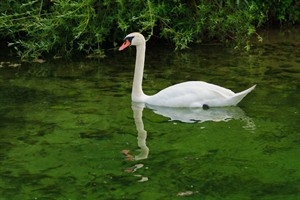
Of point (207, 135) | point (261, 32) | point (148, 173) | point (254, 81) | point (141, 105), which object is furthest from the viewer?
point (261, 32)

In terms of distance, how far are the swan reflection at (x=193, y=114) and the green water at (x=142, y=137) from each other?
0.5 inches

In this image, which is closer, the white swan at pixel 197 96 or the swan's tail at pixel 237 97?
the swan's tail at pixel 237 97

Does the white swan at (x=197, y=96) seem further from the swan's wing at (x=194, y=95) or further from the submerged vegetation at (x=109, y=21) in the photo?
the submerged vegetation at (x=109, y=21)

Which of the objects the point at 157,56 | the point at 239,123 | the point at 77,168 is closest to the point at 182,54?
the point at 157,56

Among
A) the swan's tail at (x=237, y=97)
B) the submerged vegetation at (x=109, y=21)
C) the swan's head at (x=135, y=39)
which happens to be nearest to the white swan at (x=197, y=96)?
the swan's tail at (x=237, y=97)

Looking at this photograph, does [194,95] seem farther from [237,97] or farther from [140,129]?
[140,129]

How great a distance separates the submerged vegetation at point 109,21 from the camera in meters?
12.2

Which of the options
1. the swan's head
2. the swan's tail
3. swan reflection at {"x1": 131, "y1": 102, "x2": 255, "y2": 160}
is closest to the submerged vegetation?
the swan's head

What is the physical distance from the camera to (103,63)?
41.1 ft

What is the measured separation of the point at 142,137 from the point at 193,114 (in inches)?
43.0

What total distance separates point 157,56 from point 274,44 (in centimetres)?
225

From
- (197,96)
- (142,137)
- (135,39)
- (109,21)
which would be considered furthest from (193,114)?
(109,21)

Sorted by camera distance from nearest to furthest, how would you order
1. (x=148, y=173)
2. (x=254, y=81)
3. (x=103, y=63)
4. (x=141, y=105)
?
1. (x=148, y=173)
2. (x=141, y=105)
3. (x=254, y=81)
4. (x=103, y=63)

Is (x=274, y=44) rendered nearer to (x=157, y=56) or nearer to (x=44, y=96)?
(x=157, y=56)
